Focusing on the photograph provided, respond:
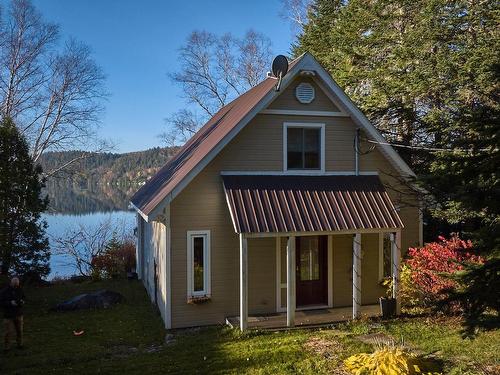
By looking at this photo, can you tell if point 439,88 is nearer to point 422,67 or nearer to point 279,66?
point 422,67

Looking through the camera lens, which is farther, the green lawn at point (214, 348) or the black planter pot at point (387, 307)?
the black planter pot at point (387, 307)

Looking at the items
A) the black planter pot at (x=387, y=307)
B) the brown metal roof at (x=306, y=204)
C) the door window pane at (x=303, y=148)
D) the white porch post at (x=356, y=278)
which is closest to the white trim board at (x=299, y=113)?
the door window pane at (x=303, y=148)

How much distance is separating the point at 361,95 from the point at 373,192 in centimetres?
971

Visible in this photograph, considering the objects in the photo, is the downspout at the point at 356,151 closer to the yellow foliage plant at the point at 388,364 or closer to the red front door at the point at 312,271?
the red front door at the point at 312,271

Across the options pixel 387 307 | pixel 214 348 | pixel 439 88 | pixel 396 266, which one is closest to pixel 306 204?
pixel 396 266

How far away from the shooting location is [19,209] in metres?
17.2

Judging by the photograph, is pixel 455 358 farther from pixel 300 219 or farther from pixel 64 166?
pixel 64 166

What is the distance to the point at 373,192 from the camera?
43.8 ft

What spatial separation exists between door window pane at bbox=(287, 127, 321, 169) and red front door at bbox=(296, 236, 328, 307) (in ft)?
7.34

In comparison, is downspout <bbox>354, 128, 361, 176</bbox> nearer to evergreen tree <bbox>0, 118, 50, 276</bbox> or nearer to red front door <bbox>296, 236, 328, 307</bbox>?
red front door <bbox>296, 236, 328, 307</bbox>

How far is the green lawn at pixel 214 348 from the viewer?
9094 mm

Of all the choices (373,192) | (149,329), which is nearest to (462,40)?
(373,192)

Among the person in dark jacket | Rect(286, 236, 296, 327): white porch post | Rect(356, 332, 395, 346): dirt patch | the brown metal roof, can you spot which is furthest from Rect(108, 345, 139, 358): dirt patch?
Rect(356, 332, 395, 346): dirt patch

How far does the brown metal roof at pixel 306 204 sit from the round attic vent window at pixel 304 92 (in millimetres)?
2285
